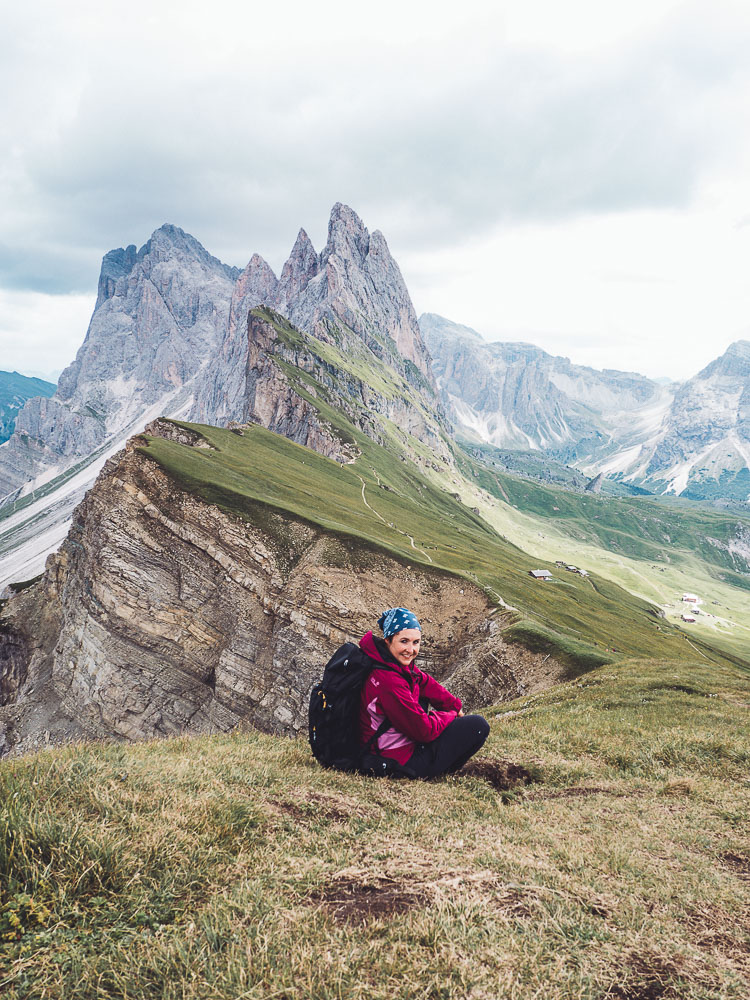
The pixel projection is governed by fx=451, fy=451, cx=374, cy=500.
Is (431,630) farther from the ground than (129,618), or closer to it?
farther from the ground

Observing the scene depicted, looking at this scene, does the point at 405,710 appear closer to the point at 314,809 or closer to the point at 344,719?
the point at 344,719

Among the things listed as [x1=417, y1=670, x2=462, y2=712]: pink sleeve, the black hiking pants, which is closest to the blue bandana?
[x1=417, y1=670, x2=462, y2=712]: pink sleeve

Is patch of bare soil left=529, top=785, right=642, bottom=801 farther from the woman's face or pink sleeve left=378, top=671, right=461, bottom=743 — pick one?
the woman's face

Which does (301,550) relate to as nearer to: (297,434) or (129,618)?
(129,618)

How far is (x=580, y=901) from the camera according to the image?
589 centimetres

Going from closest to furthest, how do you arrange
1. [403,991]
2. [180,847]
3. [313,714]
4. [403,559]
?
[403,991] → [180,847] → [313,714] → [403,559]

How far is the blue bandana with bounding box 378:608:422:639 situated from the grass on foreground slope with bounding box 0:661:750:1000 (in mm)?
3183

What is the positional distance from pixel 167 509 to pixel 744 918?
194 feet

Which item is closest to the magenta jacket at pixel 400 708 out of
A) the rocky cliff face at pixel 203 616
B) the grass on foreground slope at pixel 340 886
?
the grass on foreground slope at pixel 340 886

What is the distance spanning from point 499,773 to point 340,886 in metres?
7.14

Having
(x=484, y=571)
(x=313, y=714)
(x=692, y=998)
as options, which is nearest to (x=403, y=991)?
(x=692, y=998)

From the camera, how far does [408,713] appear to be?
9.17m

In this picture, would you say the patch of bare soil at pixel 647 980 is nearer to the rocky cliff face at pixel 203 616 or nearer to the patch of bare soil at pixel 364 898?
the patch of bare soil at pixel 364 898

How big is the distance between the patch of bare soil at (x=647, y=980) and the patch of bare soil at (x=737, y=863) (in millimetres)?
3981
